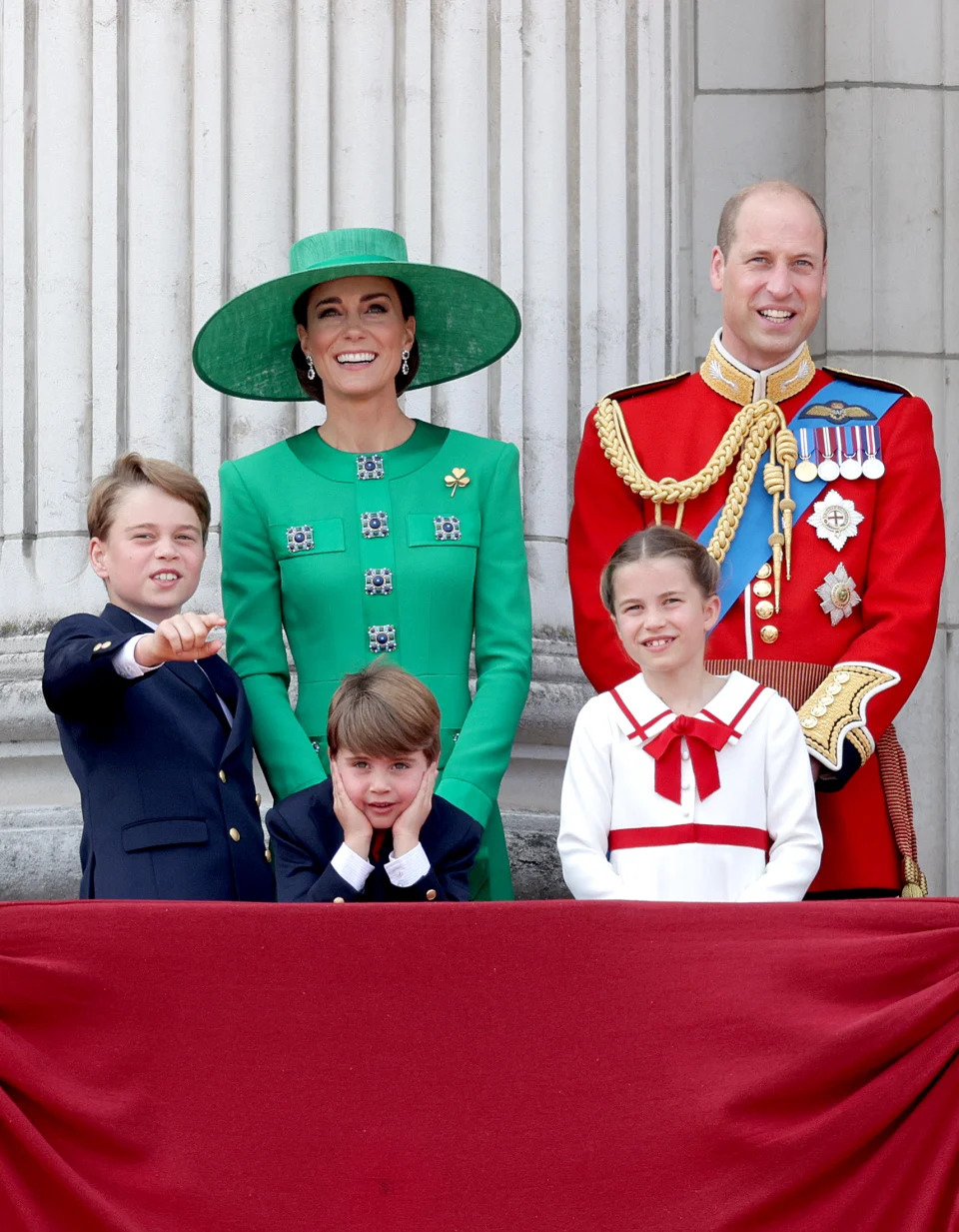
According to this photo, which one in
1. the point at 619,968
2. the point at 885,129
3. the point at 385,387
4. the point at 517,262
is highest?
the point at 885,129

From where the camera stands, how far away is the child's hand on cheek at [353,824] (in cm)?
347

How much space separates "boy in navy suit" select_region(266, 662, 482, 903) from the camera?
11.4 ft

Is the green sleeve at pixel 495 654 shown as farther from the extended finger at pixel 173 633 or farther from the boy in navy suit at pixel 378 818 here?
the extended finger at pixel 173 633

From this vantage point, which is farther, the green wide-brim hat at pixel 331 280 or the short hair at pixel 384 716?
the green wide-brim hat at pixel 331 280

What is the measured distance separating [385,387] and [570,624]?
107 cm

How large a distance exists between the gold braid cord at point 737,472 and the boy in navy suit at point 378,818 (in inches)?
26.6

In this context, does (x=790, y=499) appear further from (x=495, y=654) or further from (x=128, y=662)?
(x=128, y=662)

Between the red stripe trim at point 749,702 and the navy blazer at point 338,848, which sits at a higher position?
the red stripe trim at point 749,702

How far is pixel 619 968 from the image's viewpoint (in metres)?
2.95

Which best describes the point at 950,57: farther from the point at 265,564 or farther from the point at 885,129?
the point at 265,564

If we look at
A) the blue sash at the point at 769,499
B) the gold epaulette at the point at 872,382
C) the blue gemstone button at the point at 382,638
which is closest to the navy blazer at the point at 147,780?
the blue gemstone button at the point at 382,638

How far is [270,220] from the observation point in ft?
15.8

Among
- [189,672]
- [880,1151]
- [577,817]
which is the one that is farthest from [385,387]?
[880,1151]

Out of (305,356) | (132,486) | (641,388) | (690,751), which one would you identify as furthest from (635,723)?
(305,356)
